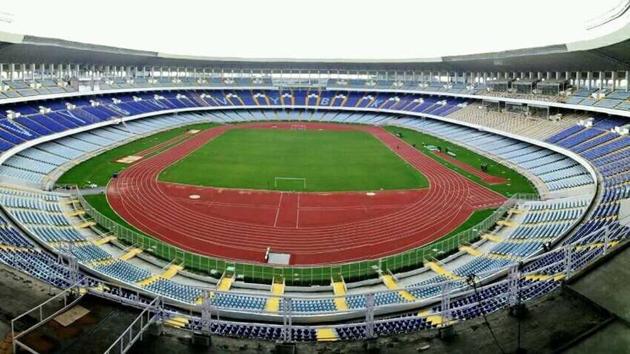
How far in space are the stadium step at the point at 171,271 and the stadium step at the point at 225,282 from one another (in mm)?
2055

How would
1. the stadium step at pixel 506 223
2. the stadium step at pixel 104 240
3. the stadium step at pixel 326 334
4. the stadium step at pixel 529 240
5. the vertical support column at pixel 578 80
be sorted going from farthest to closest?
the vertical support column at pixel 578 80 → the stadium step at pixel 506 223 → the stadium step at pixel 104 240 → the stadium step at pixel 529 240 → the stadium step at pixel 326 334

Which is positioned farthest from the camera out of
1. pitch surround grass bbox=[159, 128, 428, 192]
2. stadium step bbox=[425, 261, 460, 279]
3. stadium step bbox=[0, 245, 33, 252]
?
pitch surround grass bbox=[159, 128, 428, 192]

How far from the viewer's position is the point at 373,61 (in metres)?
74.9

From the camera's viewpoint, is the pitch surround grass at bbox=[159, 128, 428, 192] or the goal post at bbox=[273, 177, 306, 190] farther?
the pitch surround grass at bbox=[159, 128, 428, 192]

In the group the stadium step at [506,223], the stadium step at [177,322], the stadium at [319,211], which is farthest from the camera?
the stadium step at [506,223]

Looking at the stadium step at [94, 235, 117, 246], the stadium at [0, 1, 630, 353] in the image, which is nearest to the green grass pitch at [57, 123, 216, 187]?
the stadium at [0, 1, 630, 353]

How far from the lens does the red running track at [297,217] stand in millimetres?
23859

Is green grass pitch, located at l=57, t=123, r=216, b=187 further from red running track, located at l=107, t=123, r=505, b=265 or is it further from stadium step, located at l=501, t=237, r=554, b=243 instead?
stadium step, located at l=501, t=237, r=554, b=243

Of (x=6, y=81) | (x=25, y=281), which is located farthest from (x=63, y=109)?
(x=25, y=281)

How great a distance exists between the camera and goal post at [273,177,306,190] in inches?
1383

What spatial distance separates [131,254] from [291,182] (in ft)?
52.2

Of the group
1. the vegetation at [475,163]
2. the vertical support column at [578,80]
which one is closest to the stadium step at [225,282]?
the vegetation at [475,163]

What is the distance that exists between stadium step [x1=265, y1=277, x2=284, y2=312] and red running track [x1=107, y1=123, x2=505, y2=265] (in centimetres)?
224

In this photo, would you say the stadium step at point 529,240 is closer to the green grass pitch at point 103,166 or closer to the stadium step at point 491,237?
the stadium step at point 491,237
